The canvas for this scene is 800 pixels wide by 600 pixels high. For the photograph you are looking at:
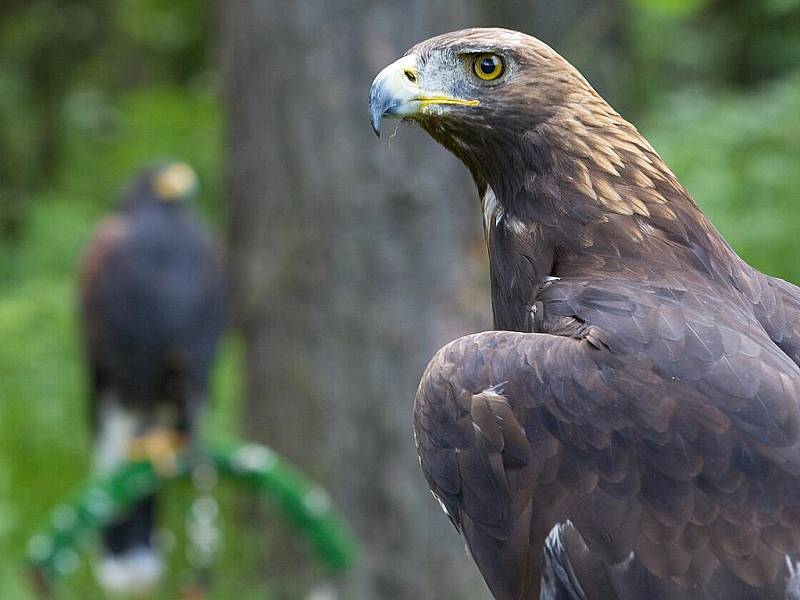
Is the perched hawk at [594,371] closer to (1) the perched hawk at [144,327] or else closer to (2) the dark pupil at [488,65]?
(2) the dark pupil at [488,65]

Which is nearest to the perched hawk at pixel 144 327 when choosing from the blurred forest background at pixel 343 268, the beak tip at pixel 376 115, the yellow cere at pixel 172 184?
the yellow cere at pixel 172 184

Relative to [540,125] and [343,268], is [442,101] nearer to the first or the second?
[540,125]

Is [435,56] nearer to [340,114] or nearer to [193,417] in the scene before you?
[340,114]

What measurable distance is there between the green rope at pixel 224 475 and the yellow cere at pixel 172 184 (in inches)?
83.9

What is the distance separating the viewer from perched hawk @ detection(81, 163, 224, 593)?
7.42 m

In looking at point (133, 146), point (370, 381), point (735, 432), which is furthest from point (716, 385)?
point (133, 146)

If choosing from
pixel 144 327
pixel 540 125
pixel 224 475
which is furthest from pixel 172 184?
pixel 540 125

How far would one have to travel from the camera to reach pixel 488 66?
3.00 m

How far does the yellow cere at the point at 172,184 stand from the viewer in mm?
7711

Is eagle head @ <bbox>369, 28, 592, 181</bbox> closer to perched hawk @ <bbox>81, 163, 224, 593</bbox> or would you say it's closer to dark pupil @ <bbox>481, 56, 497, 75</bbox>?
dark pupil @ <bbox>481, 56, 497, 75</bbox>

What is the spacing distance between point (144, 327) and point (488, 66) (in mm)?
4940

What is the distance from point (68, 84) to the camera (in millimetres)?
10617

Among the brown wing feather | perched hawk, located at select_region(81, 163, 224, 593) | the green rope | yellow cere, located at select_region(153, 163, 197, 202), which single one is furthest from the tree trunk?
the brown wing feather

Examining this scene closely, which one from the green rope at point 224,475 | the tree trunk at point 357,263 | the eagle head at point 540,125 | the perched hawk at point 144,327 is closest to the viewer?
the eagle head at point 540,125
